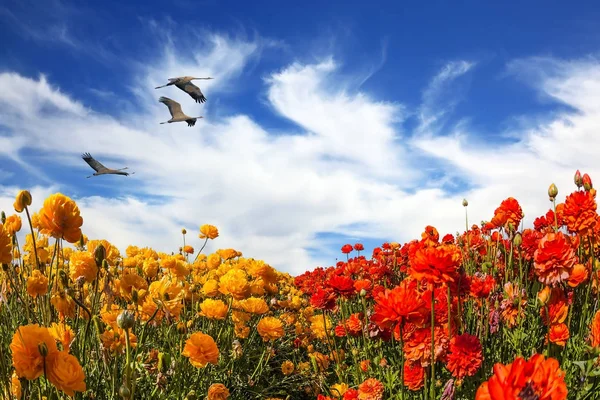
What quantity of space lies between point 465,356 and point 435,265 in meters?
0.49

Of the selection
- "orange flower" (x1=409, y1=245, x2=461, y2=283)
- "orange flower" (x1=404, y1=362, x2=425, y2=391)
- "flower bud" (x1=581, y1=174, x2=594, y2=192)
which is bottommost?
"orange flower" (x1=404, y1=362, x2=425, y2=391)

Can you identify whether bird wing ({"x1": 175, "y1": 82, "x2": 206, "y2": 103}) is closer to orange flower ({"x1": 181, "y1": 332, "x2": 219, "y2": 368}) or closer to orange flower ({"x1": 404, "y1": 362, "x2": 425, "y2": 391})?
orange flower ({"x1": 181, "y1": 332, "x2": 219, "y2": 368})

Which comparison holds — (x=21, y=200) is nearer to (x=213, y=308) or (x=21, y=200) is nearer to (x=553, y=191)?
(x=213, y=308)

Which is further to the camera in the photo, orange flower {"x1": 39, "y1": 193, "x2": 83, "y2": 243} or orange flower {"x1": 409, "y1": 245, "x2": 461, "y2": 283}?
orange flower {"x1": 39, "y1": 193, "x2": 83, "y2": 243}

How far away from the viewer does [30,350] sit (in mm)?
1574

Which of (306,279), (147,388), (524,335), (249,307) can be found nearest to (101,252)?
(147,388)

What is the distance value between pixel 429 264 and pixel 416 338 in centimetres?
46

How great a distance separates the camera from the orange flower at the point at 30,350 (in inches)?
61.1

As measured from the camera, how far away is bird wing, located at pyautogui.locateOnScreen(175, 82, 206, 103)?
1001 cm

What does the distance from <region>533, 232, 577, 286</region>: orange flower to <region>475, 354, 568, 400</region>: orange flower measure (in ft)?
4.76

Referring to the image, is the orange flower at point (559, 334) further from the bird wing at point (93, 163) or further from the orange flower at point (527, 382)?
the bird wing at point (93, 163)

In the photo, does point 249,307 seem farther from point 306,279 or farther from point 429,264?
point 306,279

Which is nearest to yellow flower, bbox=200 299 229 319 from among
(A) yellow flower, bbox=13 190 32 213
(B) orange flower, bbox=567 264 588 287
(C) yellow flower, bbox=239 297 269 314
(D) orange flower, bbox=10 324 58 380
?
(C) yellow flower, bbox=239 297 269 314

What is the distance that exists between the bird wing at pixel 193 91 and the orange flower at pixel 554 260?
28.2ft
